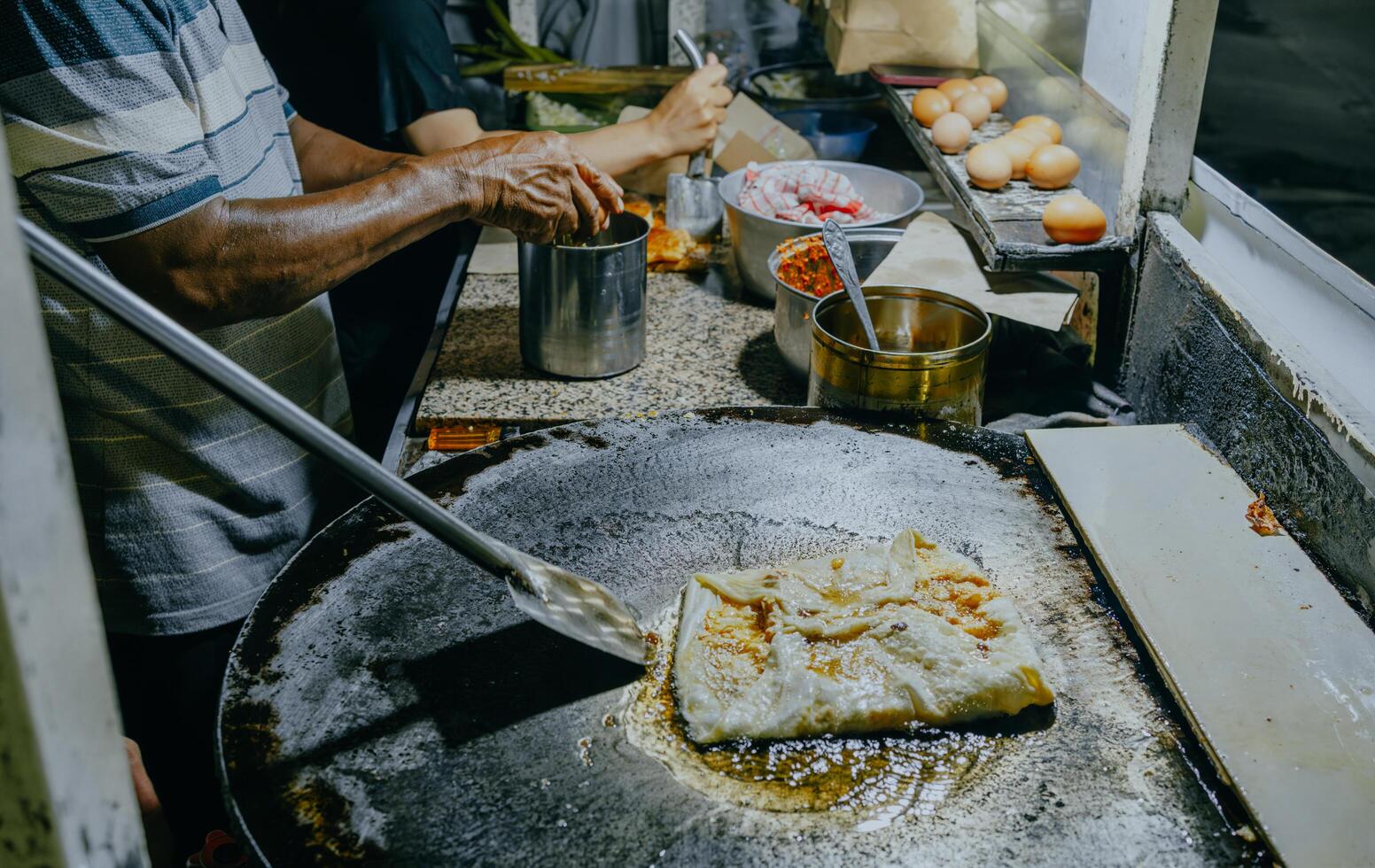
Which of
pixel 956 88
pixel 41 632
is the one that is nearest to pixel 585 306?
pixel 956 88

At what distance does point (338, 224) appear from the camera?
1.84m

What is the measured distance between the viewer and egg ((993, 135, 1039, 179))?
8.38 ft

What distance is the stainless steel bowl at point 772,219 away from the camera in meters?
2.60

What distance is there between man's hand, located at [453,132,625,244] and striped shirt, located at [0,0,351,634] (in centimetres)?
46

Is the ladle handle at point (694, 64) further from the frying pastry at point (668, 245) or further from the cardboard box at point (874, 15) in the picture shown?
the cardboard box at point (874, 15)

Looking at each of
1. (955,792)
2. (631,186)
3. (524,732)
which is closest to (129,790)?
(524,732)

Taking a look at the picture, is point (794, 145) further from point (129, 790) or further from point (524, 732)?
point (129, 790)

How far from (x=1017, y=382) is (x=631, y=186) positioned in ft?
5.68

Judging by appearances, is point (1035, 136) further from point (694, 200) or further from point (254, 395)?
point (254, 395)

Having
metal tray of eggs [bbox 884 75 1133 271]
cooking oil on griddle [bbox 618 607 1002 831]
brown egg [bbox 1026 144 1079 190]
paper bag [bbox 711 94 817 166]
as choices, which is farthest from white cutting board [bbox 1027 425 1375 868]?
paper bag [bbox 711 94 817 166]

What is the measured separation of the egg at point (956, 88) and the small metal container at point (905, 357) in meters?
1.33

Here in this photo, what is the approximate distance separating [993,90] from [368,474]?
104 inches

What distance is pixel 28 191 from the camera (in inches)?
63.8

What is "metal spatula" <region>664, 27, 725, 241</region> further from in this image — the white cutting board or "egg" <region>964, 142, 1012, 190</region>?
the white cutting board
